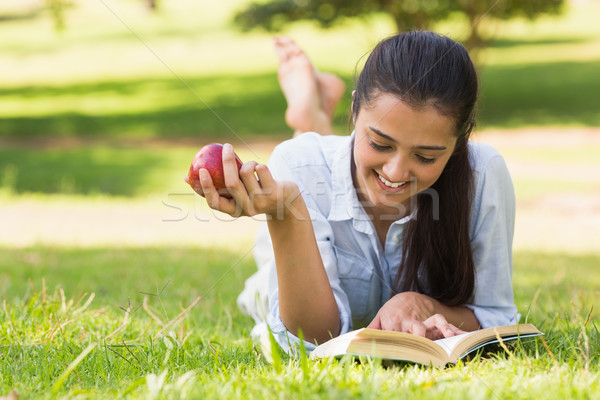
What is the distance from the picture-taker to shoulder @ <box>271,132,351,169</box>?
3086 mm

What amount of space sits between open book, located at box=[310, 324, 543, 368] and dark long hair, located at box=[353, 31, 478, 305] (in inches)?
23.5

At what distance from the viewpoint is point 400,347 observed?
226cm

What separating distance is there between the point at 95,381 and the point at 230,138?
16850 mm

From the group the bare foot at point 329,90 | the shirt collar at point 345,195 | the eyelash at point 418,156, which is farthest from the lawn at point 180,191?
the bare foot at point 329,90

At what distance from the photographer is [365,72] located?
284 centimetres

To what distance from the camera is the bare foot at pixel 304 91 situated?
4625 millimetres

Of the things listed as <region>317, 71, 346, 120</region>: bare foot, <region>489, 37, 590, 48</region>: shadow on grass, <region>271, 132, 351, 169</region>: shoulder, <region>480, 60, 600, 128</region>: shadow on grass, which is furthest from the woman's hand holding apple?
<region>489, 37, 590, 48</region>: shadow on grass

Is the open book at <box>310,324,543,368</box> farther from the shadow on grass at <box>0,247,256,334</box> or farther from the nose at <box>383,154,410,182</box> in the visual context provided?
the shadow on grass at <box>0,247,256,334</box>

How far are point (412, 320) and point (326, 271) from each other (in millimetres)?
434

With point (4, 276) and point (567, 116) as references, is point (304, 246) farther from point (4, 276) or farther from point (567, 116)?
point (567, 116)

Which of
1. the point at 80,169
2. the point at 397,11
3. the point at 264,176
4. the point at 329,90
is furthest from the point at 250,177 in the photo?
the point at 397,11

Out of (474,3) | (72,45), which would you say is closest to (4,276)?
(474,3)

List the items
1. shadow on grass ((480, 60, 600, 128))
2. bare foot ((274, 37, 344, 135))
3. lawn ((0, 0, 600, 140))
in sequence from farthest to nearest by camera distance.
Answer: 1. shadow on grass ((480, 60, 600, 128))
2. lawn ((0, 0, 600, 140))
3. bare foot ((274, 37, 344, 135))

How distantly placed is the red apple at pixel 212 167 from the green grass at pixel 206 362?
50cm
